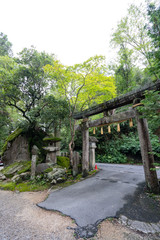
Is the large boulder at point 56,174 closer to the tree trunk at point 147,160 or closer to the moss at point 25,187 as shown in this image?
the moss at point 25,187

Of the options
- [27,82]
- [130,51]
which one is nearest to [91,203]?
[27,82]

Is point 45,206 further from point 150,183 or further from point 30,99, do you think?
point 30,99

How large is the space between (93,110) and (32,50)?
8.23 meters

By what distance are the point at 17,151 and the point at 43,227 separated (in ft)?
23.9

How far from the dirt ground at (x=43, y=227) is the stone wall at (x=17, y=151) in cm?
523

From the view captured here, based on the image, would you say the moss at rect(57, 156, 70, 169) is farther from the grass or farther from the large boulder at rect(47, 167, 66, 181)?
the grass

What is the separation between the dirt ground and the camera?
2.15 meters

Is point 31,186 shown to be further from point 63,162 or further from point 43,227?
point 43,227

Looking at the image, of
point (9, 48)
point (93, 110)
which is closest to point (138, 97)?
point (93, 110)

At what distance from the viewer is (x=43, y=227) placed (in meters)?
2.49

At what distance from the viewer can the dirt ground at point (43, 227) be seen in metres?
2.15

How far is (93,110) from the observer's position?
19.3ft

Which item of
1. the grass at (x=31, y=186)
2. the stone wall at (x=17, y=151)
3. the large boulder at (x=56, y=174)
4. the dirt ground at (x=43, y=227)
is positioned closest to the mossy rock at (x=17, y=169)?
the stone wall at (x=17, y=151)

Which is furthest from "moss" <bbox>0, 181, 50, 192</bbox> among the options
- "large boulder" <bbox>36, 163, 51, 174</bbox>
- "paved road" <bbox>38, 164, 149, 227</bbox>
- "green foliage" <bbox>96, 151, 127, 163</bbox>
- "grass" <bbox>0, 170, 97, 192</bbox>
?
"green foliage" <bbox>96, 151, 127, 163</bbox>
